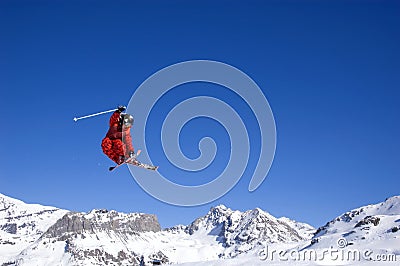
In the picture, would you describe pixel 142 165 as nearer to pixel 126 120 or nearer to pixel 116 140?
pixel 116 140

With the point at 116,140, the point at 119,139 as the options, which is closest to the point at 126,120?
the point at 119,139

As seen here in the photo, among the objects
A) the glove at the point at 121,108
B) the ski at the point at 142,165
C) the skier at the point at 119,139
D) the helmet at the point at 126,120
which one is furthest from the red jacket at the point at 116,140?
the ski at the point at 142,165

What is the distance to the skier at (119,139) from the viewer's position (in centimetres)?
2722

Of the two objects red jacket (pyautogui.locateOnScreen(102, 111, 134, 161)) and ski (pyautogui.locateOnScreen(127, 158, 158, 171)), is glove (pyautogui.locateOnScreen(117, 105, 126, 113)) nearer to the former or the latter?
red jacket (pyautogui.locateOnScreen(102, 111, 134, 161))

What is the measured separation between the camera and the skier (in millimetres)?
27219

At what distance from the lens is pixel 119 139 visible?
27781 mm

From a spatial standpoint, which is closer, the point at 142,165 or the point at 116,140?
the point at 116,140

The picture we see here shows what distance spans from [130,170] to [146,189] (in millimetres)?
1714

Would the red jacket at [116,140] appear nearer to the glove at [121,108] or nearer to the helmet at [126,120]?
the glove at [121,108]

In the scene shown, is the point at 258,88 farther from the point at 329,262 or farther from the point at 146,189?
the point at 329,262

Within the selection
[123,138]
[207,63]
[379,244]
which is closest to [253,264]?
[123,138]

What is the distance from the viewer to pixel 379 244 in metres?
111

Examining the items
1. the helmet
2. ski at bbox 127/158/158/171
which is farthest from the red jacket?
ski at bbox 127/158/158/171

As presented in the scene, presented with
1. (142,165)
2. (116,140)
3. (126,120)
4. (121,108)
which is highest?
(121,108)
